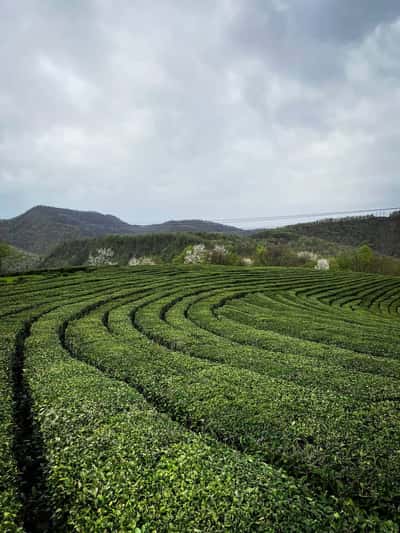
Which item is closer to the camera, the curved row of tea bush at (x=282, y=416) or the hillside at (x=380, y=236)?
the curved row of tea bush at (x=282, y=416)

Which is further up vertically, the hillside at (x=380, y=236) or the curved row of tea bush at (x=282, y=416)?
the hillside at (x=380, y=236)

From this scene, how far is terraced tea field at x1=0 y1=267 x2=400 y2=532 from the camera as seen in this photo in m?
5.07

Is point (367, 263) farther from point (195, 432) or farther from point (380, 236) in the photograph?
point (380, 236)

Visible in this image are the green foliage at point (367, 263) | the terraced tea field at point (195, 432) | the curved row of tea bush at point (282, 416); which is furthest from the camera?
the green foliage at point (367, 263)

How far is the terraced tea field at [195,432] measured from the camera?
5074mm

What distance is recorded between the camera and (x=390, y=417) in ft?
25.1

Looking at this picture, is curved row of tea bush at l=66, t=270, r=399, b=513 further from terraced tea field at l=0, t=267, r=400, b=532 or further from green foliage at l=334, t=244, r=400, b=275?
green foliage at l=334, t=244, r=400, b=275

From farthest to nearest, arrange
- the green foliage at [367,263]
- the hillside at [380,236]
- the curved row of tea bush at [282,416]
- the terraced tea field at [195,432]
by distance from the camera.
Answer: the hillside at [380,236], the green foliage at [367,263], the curved row of tea bush at [282,416], the terraced tea field at [195,432]

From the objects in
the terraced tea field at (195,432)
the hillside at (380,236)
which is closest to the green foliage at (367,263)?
the terraced tea field at (195,432)

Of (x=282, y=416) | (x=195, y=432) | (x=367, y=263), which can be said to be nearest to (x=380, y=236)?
(x=367, y=263)

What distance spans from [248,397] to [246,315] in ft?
41.6

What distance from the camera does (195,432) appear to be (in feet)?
24.3

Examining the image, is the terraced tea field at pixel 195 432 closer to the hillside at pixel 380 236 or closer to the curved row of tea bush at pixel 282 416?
the curved row of tea bush at pixel 282 416

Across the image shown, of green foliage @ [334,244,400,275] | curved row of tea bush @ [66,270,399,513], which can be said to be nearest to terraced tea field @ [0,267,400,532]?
curved row of tea bush @ [66,270,399,513]
